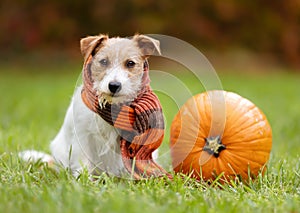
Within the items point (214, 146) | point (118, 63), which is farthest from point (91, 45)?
point (214, 146)

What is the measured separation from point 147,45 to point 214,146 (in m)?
0.81

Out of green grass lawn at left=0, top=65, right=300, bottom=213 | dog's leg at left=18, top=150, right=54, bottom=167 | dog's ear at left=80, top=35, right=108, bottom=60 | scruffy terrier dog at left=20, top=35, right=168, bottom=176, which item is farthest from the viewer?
dog's leg at left=18, top=150, right=54, bottom=167

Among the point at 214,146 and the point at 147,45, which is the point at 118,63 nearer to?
the point at 147,45

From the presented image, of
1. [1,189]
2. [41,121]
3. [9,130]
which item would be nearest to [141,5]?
[41,121]

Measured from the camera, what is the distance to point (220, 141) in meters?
3.42

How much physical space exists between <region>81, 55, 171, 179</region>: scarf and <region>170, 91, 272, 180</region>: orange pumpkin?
1.12 ft

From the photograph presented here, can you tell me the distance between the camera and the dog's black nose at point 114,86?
9.37 feet

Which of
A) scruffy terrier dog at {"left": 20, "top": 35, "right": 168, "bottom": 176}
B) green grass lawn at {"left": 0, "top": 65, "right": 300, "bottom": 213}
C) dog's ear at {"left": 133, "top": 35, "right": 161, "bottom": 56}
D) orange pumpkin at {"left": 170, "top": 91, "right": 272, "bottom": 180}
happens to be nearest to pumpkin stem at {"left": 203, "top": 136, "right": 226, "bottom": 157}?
orange pumpkin at {"left": 170, "top": 91, "right": 272, "bottom": 180}

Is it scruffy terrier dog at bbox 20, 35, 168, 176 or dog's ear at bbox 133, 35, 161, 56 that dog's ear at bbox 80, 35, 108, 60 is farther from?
dog's ear at bbox 133, 35, 161, 56

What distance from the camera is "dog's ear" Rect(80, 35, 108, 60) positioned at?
10.2 feet

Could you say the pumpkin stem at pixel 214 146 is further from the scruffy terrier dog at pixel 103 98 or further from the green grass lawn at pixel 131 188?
the scruffy terrier dog at pixel 103 98

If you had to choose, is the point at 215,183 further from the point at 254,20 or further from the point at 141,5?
the point at 254,20

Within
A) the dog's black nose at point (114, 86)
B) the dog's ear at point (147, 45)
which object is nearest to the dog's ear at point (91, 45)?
the dog's ear at point (147, 45)

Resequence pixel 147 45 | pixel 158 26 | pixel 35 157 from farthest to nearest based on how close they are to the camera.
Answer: pixel 158 26 → pixel 35 157 → pixel 147 45
